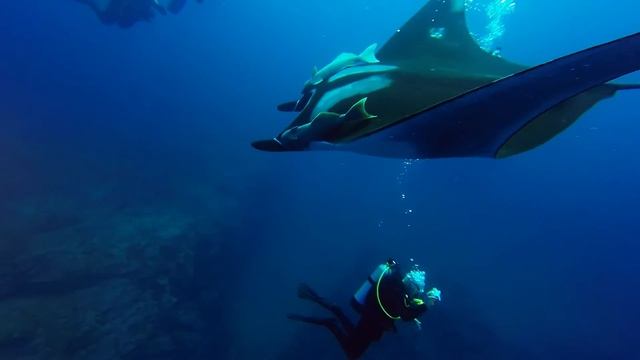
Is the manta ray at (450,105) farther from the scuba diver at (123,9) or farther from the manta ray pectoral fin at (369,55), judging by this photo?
the scuba diver at (123,9)

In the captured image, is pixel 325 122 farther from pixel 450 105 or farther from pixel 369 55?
pixel 369 55

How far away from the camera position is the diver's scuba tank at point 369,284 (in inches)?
191

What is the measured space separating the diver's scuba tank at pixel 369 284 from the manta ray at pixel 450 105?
2492 millimetres

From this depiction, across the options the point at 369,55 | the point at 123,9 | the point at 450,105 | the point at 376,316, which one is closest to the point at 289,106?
the point at 369,55

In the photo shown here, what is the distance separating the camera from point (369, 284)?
199 inches

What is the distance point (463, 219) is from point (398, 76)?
21.7 m

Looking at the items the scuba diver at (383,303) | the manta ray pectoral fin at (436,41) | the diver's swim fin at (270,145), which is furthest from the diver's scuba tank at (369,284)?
the diver's swim fin at (270,145)

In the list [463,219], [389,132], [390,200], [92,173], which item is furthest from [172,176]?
[389,132]

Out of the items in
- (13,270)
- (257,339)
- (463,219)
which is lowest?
(463,219)

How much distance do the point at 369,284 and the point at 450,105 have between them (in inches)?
150

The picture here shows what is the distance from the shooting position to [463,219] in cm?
2269

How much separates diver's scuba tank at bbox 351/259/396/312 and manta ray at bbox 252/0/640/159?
2.49 metres

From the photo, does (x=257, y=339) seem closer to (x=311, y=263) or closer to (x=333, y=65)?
(x=311, y=263)

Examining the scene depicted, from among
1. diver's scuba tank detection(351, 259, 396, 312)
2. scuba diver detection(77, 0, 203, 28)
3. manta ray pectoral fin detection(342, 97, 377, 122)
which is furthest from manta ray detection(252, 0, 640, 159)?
scuba diver detection(77, 0, 203, 28)
